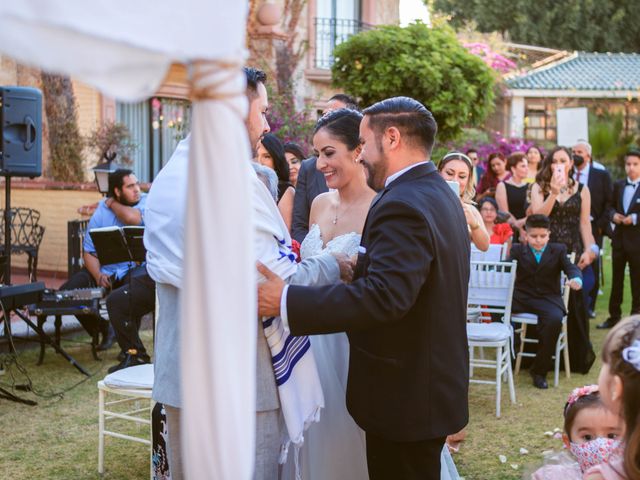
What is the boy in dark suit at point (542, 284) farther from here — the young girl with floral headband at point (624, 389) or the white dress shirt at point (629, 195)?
the young girl with floral headband at point (624, 389)

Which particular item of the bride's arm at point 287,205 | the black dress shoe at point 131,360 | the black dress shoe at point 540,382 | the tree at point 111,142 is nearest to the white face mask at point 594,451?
the bride's arm at point 287,205

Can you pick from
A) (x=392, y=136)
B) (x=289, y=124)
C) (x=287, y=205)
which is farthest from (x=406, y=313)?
(x=289, y=124)

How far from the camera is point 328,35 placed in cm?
2119

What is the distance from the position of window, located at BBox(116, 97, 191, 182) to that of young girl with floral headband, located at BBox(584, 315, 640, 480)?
1654 centimetres

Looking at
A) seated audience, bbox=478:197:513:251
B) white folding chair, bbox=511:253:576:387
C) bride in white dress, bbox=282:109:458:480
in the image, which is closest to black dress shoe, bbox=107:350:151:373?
white folding chair, bbox=511:253:576:387

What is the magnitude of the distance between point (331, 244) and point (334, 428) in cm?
82

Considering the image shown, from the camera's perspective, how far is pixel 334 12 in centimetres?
2152

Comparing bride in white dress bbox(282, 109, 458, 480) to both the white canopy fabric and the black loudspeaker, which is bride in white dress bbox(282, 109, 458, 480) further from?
→ the black loudspeaker

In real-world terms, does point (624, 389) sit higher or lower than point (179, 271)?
lower

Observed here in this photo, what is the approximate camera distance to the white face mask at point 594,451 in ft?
11.3

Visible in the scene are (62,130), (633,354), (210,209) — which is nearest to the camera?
(210,209)

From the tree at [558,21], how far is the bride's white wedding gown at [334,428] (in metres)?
39.3

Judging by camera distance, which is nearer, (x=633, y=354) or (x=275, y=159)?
(x=633, y=354)

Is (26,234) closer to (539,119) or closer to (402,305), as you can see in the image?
(402,305)
